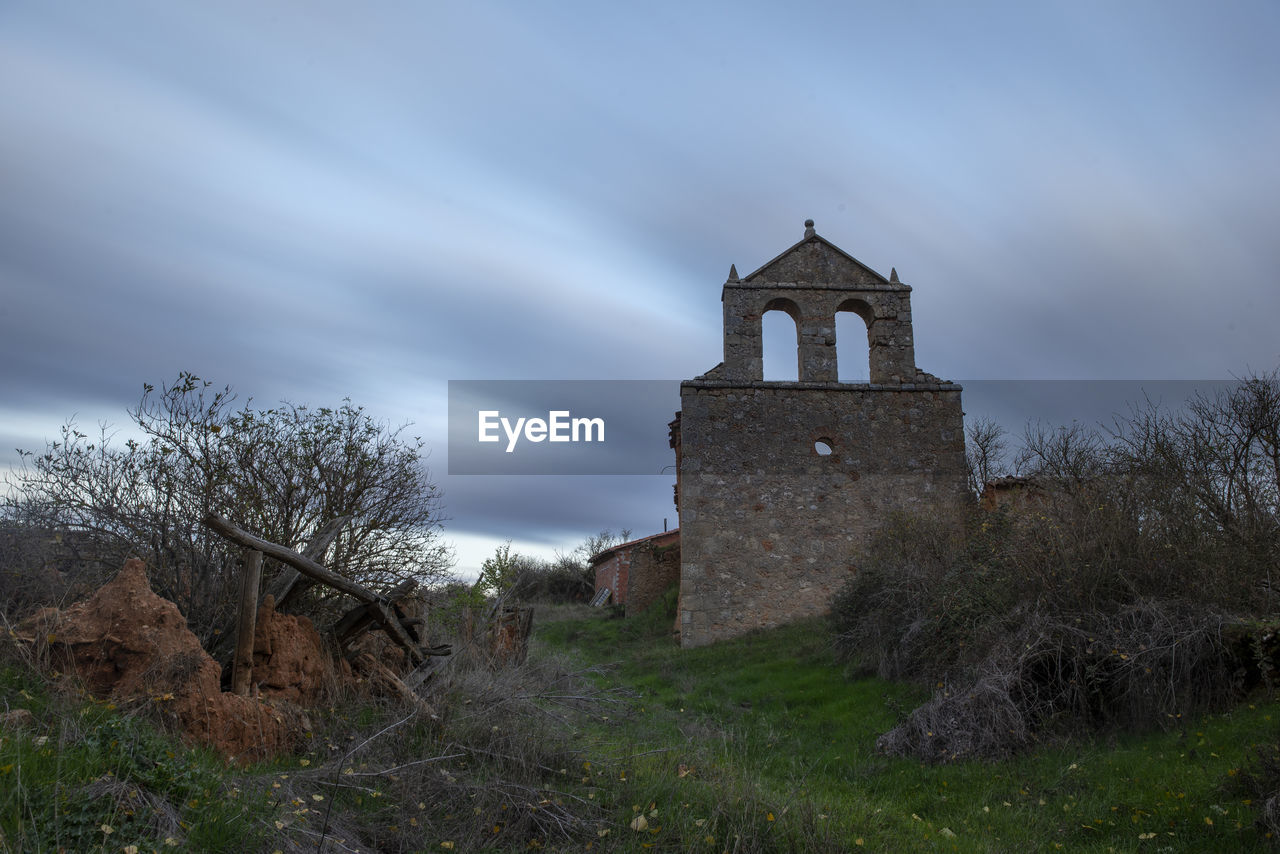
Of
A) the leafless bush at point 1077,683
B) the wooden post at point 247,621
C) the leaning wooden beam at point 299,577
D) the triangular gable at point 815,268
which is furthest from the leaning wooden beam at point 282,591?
the triangular gable at point 815,268

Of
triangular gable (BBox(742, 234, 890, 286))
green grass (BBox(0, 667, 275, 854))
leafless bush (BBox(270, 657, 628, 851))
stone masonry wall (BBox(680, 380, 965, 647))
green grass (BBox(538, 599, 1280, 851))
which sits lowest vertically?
green grass (BBox(538, 599, 1280, 851))

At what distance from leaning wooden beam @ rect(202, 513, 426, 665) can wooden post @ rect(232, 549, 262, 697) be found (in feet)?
0.39

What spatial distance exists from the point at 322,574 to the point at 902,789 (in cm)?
496

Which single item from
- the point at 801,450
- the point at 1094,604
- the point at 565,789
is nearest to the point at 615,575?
the point at 801,450

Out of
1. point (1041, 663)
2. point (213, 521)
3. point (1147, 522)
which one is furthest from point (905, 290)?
point (213, 521)

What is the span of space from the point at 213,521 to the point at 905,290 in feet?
44.8

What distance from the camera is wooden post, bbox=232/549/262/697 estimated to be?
576cm

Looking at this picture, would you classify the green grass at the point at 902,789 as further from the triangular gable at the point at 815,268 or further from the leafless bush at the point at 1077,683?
the triangular gable at the point at 815,268

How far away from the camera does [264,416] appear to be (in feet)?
25.7

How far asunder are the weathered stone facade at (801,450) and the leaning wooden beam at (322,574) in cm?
756

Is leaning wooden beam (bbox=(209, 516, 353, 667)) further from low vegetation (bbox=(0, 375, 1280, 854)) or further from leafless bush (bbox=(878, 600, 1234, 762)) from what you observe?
leafless bush (bbox=(878, 600, 1234, 762))

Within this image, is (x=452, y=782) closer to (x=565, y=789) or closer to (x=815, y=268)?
(x=565, y=789)

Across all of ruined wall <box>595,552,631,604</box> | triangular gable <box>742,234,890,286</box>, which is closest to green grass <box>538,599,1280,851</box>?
triangular gable <box>742,234,890,286</box>

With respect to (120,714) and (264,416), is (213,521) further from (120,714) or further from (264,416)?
(264,416)
